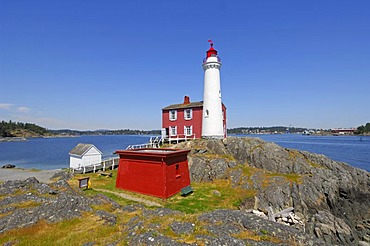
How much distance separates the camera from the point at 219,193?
19.6m

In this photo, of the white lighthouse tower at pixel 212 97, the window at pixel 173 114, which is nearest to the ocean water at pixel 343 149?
the white lighthouse tower at pixel 212 97

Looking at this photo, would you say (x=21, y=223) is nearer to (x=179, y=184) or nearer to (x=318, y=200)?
(x=179, y=184)

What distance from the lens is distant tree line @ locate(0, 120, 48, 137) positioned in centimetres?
15173

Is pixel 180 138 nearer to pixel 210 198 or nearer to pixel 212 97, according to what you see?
pixel 212 97

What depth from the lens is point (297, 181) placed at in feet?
70.4

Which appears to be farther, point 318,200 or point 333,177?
point 333,177

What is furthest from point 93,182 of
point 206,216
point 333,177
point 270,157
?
point 333,177

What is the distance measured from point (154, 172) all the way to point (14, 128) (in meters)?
198

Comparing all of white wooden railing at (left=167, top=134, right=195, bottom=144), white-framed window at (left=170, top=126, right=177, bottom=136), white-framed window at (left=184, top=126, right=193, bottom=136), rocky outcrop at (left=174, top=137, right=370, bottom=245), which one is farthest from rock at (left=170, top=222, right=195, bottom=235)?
white-framed window at (left=170, top=126, right=177, bottom=136)

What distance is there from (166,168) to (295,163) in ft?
53.8

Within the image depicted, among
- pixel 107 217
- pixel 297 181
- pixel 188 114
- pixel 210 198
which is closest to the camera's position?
pixel 107 217

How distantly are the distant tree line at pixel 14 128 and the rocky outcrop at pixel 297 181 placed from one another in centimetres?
18205

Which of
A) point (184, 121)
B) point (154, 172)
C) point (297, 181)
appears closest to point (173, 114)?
point (184, 121)

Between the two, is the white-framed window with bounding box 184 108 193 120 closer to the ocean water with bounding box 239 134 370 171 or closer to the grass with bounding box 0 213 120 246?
the grass with bounding box 0 213 120 246
